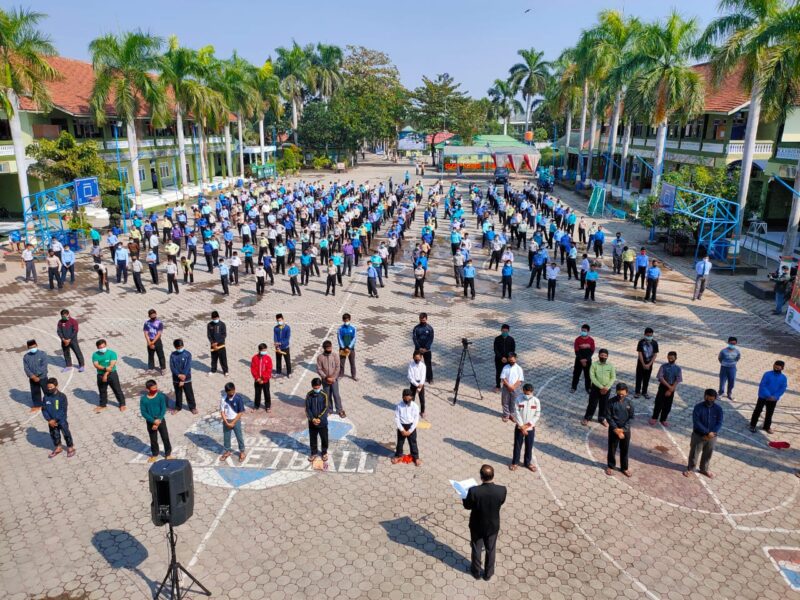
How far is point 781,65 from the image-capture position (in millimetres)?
20625

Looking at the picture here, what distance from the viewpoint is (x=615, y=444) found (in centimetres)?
904

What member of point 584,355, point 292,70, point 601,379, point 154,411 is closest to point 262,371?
point 154,411

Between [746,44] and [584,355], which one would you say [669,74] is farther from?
[584,355]

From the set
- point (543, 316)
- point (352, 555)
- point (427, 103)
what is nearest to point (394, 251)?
point (543, 316)

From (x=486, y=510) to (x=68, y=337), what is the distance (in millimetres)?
10459

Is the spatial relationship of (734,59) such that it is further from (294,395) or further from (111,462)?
(111,462)

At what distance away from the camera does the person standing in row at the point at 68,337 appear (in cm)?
1266

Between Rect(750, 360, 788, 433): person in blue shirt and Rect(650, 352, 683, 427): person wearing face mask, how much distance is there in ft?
4.44

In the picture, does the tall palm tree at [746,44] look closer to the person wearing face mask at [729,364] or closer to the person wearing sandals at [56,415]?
the person wearing face mask at [729,364]

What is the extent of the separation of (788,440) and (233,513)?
9.39 meters

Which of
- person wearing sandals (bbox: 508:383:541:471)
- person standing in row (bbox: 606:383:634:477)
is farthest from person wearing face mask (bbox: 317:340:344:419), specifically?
person standing in row (bbox: 606:383:634:477)

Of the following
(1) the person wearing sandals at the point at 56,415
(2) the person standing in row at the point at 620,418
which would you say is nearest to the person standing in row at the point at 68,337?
(1) the person wearing sandals at the point at 56,415

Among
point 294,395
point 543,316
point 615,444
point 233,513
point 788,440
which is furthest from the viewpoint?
point 543,316

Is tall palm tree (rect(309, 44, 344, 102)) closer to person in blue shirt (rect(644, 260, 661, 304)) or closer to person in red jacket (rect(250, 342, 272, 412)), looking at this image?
person in blue shirt (rect(644, 260, 661, 304))
